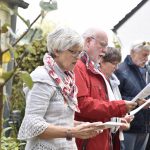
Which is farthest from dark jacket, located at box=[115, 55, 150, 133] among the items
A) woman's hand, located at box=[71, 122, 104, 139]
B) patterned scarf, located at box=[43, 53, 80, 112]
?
woman's hand, located at box=[71, 122, 104, 139]

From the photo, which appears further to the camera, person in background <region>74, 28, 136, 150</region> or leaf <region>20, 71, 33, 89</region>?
person in background <region>74, 28, 136, 150</region>

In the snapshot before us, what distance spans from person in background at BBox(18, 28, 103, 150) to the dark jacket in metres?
2.23

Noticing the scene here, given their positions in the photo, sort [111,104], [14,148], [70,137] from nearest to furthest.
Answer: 1. [70,137]
2. [111,104]
3. [14,148]

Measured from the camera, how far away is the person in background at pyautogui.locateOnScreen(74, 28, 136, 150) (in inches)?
126

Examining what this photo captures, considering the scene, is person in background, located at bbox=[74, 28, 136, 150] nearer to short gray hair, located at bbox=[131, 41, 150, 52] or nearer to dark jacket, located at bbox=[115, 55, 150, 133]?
dark jacket, located at bbox=[115, 55, 150, 133]

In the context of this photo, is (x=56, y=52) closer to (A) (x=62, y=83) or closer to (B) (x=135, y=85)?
(A) (x=62, y=83)

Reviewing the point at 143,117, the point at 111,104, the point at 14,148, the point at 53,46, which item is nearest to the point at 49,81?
the point at 53,46

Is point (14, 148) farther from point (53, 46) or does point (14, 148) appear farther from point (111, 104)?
point (53, 46)

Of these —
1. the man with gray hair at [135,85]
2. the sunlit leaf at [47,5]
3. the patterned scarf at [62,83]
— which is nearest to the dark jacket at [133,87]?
the man with gray hair at [135,85]

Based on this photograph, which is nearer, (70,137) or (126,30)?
(70,137)

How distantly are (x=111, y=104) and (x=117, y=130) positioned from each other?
60cm

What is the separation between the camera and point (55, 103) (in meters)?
2.52

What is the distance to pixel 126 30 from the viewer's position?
81.4 ft

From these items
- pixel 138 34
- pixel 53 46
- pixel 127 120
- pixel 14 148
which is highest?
pixel 138 34
